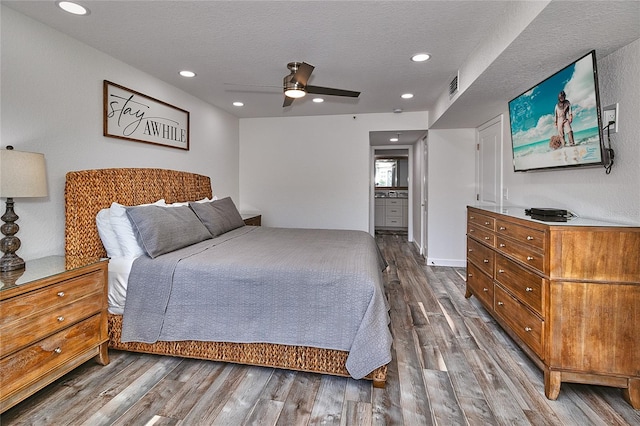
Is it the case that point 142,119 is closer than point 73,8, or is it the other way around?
point 73,8

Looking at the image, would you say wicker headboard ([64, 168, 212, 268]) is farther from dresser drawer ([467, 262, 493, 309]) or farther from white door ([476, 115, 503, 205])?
white door ([476, 115, 503, 205])

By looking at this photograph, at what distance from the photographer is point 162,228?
8.49 ft

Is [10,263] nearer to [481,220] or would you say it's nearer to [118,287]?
[118,287]

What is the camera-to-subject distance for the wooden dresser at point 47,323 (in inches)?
64.7

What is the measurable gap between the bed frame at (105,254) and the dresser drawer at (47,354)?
237mm

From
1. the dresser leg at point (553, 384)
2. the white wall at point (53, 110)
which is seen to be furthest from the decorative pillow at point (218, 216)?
the dresser leg at point (553, 384)

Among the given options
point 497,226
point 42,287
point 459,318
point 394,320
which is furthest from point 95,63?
point 459,318

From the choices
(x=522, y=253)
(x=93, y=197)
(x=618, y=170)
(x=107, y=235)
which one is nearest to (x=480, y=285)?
(x=522, y=253)

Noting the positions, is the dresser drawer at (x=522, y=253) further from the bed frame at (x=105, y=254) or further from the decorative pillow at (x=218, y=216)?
the decorative pillow at (x=218, y=216)

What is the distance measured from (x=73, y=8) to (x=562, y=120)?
3.46 m

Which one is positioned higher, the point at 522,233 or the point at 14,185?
the point at 14,185

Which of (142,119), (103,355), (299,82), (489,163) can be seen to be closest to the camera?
(103,355)

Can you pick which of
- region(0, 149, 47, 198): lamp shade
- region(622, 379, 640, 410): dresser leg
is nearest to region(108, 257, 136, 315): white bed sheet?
region(0, 149, 47, 198): lamp shade

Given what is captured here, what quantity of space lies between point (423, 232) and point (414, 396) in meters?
4.15
